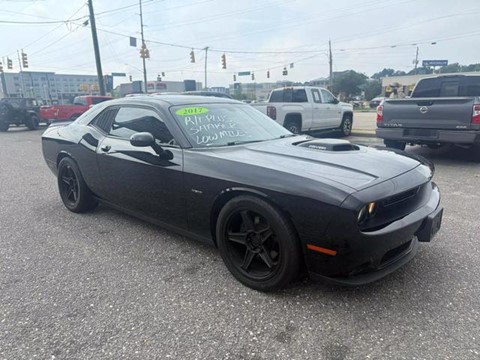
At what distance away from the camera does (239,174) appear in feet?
9.05

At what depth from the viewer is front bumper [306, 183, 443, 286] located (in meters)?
2.33

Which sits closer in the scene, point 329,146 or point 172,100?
point 329,146

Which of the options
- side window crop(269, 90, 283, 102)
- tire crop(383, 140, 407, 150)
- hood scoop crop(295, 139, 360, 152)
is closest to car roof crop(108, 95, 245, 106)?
hood scoop crop(295, 139, 360, 152)

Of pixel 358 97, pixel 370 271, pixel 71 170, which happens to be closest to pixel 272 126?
pixel 370 271

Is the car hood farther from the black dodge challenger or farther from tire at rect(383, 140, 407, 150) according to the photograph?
tire at rect(383, 140, 407, 150)

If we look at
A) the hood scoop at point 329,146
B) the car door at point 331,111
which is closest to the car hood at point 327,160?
the hood scoop at point 329,146

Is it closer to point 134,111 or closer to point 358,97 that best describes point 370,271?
point 134,111

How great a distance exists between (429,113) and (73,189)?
6194mm

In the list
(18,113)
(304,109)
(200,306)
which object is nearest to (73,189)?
(200,306)

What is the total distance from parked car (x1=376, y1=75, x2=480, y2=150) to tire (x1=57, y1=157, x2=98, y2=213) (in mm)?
5813

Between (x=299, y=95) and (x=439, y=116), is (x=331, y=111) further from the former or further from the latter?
(x=439, y=116)

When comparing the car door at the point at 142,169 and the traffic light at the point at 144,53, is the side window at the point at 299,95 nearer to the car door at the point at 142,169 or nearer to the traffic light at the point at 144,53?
the car door at the point at 142,169

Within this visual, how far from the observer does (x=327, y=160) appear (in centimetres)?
282

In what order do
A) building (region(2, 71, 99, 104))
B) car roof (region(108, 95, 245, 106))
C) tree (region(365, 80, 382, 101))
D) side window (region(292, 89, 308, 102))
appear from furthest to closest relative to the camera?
building (region(2, 71, 99, 104)) < tree (region(365, 80, 382, 101)) < side window (region(292, 89, 308, 102)) < car roof (region(108, 95, 245, 106))
